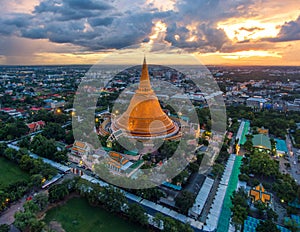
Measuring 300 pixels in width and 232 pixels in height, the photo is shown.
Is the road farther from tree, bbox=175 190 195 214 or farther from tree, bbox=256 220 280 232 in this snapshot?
tree, bbox=175 190 195 214

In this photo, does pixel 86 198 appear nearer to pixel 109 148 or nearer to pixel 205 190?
pixel 109 148

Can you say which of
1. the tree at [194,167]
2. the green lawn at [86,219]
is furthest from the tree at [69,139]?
the tree at [194,167]

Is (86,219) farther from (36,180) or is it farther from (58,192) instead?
(36,180)

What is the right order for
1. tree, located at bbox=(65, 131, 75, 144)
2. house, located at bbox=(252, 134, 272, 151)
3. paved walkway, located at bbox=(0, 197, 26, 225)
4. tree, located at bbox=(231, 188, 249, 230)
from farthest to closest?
tree, located at bbox=(65, 131, 75, 144), house, located at bbox=(252, 134, 272, 151), paved walkway, located at bbox=(0, 197, 26, 225), tree, located at bbox=(231, 188, 249, 230)

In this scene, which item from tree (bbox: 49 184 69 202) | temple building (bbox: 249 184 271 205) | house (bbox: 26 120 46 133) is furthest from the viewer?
house (bbox: 26 120 46 133)

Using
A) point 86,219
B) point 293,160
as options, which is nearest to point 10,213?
point 86,219

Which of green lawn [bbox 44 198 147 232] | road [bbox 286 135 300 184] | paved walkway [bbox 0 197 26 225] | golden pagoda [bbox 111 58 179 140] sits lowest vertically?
road [bbox 286 135 300 184]

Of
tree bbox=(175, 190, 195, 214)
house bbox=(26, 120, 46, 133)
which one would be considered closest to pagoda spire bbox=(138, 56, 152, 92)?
tree bbox=(175, 190, 195, 214)
